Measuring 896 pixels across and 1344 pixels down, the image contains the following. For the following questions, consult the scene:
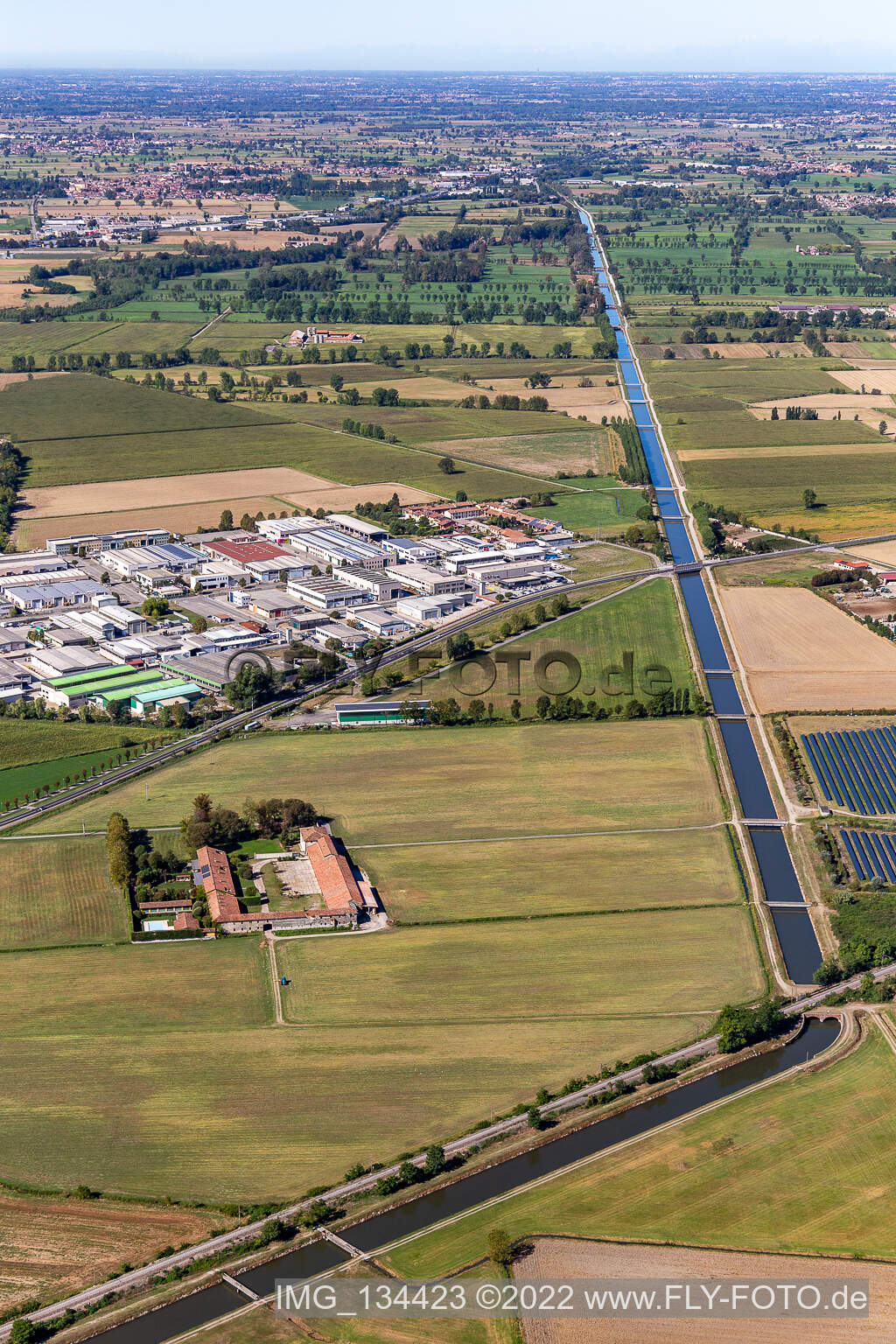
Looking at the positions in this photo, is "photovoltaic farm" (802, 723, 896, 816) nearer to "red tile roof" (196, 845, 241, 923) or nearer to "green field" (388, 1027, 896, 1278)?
"green field" (388, 1027, 896, 1278)

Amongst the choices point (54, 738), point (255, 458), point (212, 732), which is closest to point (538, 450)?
point (255, 458)

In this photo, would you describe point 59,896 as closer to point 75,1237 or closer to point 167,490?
point 75,1237

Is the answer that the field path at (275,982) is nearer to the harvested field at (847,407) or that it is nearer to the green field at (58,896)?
the green field at (58,896)

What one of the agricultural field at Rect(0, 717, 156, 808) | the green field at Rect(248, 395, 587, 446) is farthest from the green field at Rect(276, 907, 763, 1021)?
the green field at Rect(248, 395, 587, 446)

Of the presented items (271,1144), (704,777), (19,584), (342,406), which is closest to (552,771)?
(704,777)

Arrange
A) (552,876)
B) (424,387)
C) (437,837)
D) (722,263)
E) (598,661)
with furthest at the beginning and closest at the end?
(722,263), (424,387), (598,661), (437,837), (552,876)
